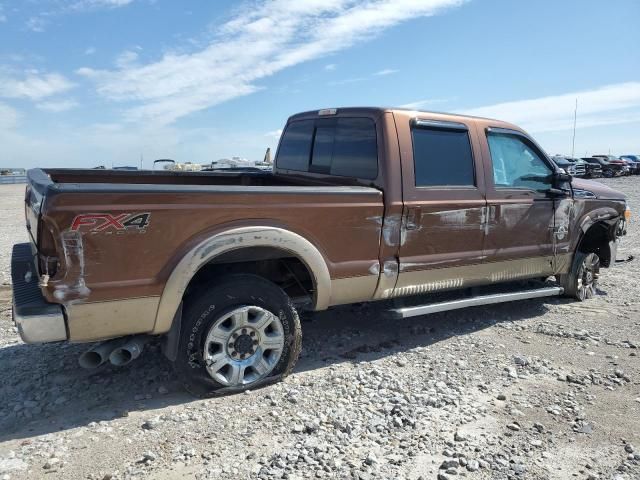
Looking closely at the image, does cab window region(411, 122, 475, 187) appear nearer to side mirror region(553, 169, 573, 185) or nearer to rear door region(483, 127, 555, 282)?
rear door region(483, 127, 555, 282)

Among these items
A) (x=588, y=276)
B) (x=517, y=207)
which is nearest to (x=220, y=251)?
(x=517, y=207)

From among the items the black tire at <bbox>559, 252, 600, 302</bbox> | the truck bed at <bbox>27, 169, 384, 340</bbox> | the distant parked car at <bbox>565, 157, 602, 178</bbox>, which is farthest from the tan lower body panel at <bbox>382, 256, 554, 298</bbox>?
the distant parked car at <bbox>565, 157, 602, 178</bbox>

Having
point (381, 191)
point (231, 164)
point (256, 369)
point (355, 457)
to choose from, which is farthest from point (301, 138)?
point (231, 164)

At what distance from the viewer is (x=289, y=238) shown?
3.60m

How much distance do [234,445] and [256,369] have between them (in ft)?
2.38

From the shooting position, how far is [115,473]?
2734 millimetres

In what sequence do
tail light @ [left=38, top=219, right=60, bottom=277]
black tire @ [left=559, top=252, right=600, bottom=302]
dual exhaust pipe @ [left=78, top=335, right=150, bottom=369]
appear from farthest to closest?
black tire @ [left=559, top=252, right=600, bottom=302] < dual exhaust pipe @ [left=78, top=335, right=150, bottom=369] < tail light @ [left=38, top=219, right=60, bottom=277]

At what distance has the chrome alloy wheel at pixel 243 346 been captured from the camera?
138 inches

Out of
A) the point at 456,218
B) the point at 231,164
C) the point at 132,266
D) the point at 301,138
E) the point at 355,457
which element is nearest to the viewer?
the point at 355,457

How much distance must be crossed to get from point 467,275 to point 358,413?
1.93m

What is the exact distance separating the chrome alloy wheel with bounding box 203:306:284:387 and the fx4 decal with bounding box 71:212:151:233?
84cm

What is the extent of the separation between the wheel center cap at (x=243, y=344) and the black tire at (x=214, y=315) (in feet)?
→ 0.13

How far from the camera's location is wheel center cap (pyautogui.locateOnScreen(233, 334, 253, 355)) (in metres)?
3.61

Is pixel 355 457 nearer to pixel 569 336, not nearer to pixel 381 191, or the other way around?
pixel 381 191
